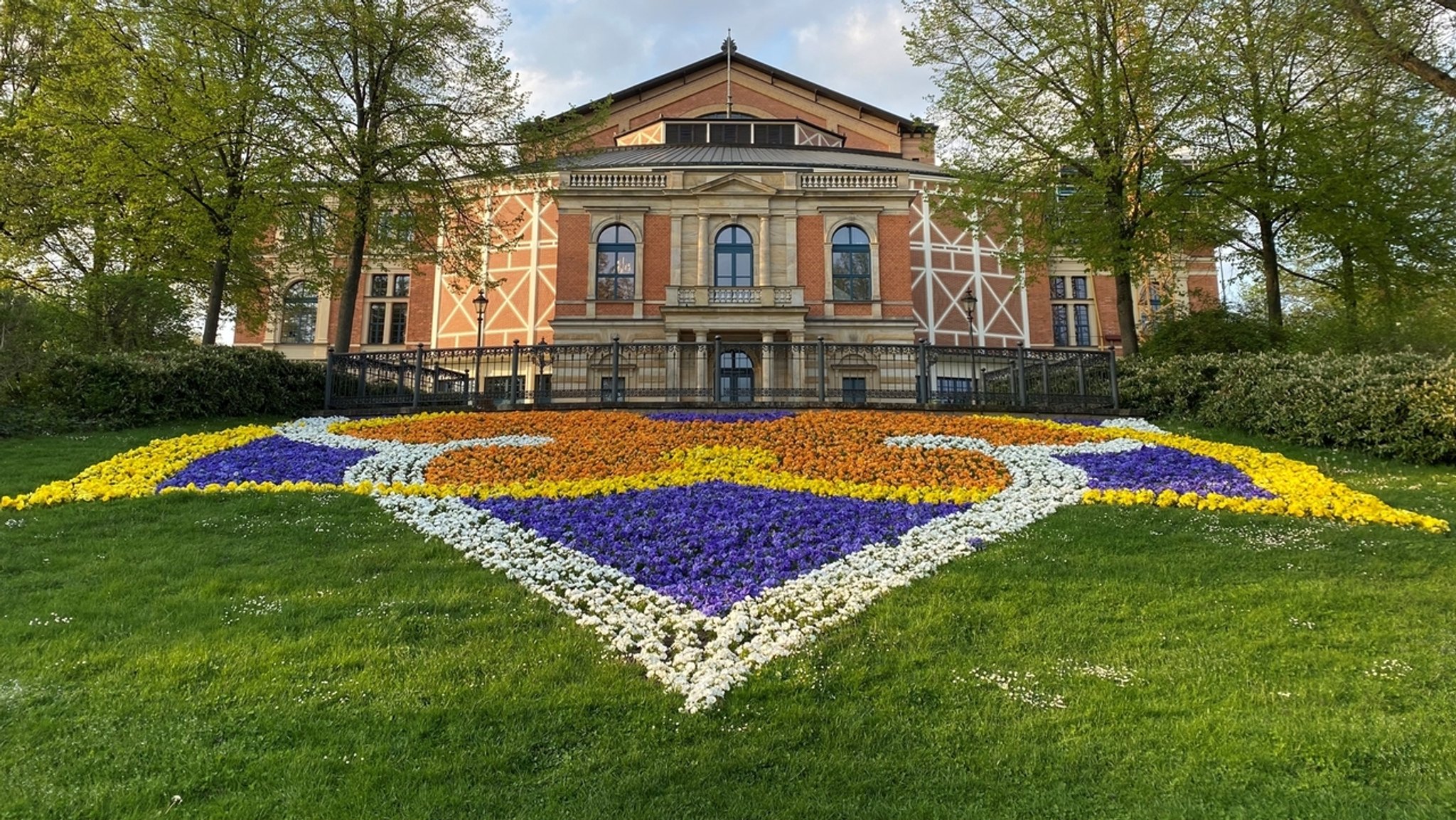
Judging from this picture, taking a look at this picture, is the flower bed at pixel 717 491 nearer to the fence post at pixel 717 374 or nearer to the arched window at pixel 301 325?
the fence post at pixel 717 374

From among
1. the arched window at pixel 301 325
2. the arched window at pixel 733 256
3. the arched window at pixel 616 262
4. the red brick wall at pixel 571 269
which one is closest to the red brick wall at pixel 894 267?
the arched window at pixel 733 256

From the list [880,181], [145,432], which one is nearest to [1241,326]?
[880,181]

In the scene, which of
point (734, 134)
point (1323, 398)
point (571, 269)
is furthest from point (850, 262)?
point (1323, 398)

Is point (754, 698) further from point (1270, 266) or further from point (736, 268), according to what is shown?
point (736, 268)

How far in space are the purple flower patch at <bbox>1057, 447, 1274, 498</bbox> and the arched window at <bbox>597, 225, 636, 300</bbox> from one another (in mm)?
20468

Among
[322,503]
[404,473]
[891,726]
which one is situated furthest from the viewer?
[404,473]

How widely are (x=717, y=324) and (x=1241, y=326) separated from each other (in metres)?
15.2

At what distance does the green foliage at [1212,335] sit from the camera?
1606 cm

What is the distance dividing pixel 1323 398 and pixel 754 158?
82.0ft

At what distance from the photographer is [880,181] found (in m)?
27.4

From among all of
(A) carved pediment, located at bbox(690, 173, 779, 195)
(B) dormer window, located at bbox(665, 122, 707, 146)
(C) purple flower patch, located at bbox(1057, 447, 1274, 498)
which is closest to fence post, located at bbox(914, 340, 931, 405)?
(C) purple flower patch, located at bbox(1057, 447, 1274, 498)

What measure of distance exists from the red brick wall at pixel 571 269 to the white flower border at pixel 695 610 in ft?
67.1

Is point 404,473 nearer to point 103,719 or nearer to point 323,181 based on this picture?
point 103,719

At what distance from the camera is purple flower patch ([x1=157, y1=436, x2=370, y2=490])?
27.1ft
